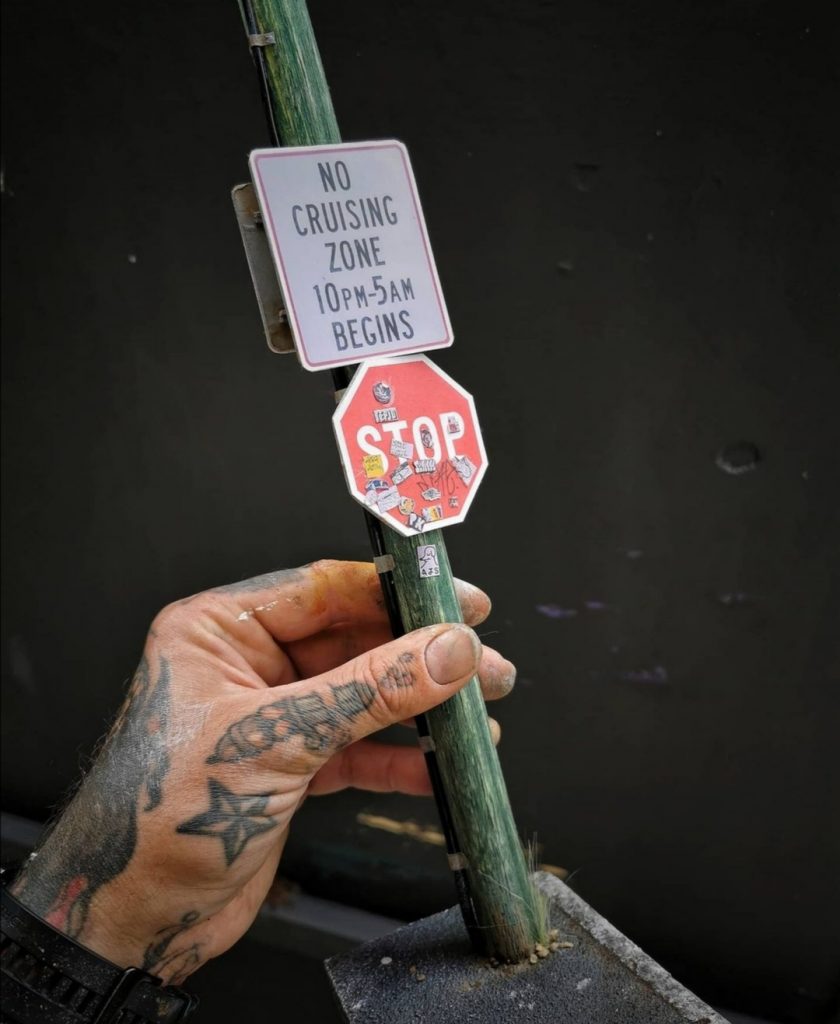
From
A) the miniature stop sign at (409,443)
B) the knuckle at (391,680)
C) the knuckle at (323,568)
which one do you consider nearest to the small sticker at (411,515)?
the miniature stop sign at (409,443)

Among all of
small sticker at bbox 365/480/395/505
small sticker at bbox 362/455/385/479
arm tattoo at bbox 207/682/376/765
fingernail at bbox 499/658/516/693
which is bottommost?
fingernail at bbox 499/658/516/693

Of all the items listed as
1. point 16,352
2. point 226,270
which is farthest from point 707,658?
point 16,352

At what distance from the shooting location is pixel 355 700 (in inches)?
27.0

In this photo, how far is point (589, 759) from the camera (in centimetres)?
113

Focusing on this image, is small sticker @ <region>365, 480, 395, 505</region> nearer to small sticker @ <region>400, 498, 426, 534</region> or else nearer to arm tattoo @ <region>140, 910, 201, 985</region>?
small sticker @ <region>400, 498, 426, 534</region>

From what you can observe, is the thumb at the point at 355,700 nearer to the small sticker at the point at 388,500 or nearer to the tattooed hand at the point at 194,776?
the tattooed hand at the point at 194,776

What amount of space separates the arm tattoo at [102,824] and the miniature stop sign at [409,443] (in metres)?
0.28

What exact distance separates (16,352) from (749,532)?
41.3 inches

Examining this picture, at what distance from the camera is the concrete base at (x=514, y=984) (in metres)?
0.76

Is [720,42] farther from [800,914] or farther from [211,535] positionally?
[800,914]

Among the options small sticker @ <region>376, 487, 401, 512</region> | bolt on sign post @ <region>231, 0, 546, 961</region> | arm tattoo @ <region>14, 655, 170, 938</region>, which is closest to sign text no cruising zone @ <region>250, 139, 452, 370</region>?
bolt on sign post @ <region>231, 0, 546, 961</region>

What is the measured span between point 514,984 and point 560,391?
618 millimetres

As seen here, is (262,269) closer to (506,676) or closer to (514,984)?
(506,676)

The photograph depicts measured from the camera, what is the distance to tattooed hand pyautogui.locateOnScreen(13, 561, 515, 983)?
2.26 feet
